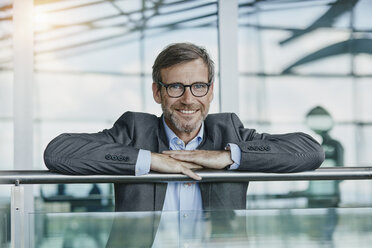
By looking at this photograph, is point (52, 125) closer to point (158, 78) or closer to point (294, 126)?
point (294, 126)

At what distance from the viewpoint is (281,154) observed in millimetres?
2293

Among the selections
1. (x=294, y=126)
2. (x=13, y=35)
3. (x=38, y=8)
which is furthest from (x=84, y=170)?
(x=294, y=126)

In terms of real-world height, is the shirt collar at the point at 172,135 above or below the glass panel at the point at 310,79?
below

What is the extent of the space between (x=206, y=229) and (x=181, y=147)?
2.98 feet

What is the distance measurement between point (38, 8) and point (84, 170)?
333cm

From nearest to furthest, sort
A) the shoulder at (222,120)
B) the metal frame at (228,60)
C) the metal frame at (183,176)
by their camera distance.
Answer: the metal frame at (183,176) → the shoulder at (222,120) → the metal frame at (228,60)

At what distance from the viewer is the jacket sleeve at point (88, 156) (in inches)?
83.8

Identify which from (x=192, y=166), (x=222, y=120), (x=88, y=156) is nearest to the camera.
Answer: (x=192, y=166)

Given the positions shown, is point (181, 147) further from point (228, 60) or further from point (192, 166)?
point (228, 60)

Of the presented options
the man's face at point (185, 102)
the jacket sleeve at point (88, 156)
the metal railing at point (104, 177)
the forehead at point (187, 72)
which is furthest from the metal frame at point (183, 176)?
the forehead at point (187, 72)

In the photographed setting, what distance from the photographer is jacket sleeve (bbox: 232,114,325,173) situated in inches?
86.8

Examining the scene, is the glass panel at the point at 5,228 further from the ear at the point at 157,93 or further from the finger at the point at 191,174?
the ear at the point at 157,93

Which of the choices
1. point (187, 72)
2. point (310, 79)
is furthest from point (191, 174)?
point (310, 79)

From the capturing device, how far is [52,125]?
5.20 metres
